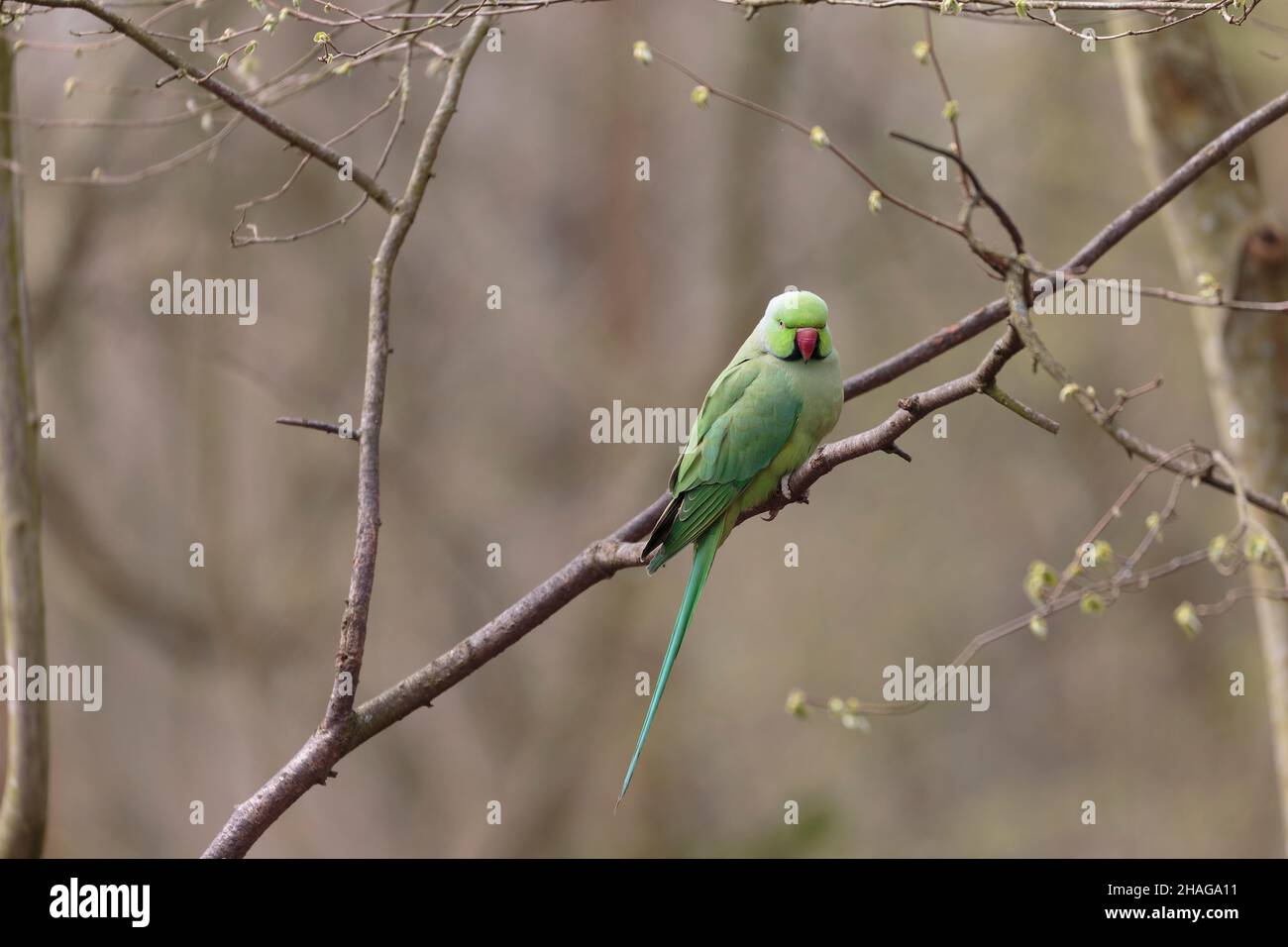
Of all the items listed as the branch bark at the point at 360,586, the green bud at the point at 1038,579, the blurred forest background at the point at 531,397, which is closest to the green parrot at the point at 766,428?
the green bud at the point at 1038,579

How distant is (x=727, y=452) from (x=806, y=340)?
39 cm

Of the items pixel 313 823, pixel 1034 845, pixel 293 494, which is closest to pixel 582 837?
pixel 313 823

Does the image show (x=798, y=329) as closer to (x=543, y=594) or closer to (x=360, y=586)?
(x=543, y=594)

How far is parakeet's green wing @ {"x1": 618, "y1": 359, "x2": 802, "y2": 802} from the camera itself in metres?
3.30

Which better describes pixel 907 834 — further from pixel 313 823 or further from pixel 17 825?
pixel 17 825

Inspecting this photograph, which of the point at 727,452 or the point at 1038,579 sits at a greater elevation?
the point at 727,452

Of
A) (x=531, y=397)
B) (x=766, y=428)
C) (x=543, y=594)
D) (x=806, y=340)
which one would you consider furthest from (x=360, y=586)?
(x=531, y=397)

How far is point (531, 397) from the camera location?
9.94m

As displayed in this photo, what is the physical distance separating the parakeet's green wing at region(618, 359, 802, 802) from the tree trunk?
202 cm

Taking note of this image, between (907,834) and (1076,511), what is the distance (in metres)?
3.83

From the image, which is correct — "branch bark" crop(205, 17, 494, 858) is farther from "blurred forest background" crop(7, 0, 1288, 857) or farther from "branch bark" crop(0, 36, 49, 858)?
"blurred forest background" crop(7, 0, 1288, 857)

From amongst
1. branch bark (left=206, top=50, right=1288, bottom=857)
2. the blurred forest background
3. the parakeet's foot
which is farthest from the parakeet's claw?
the blurred forest background

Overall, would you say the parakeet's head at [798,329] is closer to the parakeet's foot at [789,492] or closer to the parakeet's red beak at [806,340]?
the parakeet's red beak at [806,340]
